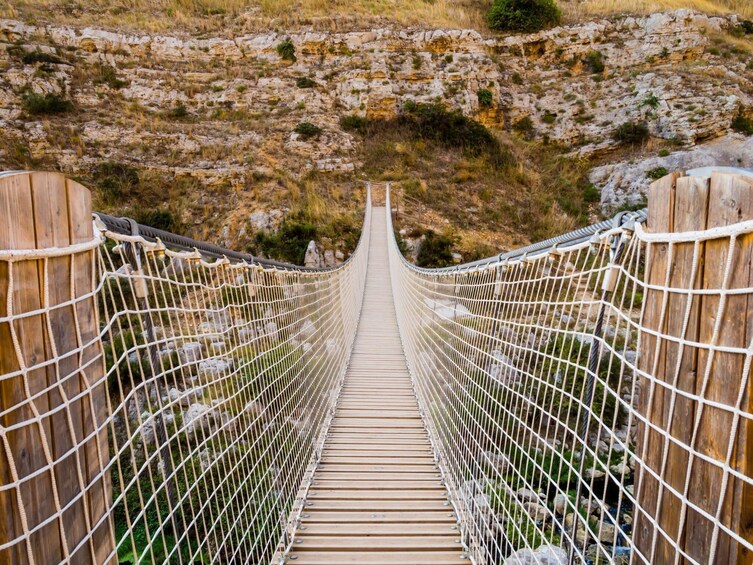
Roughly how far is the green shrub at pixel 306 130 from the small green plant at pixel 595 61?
1000 cm

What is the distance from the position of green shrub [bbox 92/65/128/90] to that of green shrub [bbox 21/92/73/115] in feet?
5.24

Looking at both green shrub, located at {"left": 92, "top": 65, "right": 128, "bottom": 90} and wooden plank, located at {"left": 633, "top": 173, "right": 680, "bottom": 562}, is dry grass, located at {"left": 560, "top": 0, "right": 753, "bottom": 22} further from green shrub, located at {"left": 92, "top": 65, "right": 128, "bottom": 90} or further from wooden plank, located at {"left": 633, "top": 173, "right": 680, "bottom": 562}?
wooden plank, located at {"left": 633, "top": 173, "right": 680, "bottom": 562}

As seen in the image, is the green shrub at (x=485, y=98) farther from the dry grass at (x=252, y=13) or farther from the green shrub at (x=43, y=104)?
the green shrub at (x=43, y=104)

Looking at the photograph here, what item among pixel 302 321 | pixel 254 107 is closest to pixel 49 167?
pixel 254 107

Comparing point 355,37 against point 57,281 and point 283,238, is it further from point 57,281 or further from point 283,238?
point 57,281

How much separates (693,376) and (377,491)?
2.36 meters

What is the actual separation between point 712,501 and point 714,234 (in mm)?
406

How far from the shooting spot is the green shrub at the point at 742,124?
11.6m

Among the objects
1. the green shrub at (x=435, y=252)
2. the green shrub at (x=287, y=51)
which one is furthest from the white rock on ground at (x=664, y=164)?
the green shrub at (x=287, y=51)

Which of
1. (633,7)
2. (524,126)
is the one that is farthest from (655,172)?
(633,7)

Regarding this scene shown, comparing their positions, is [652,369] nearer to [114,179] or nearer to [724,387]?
[724,387]

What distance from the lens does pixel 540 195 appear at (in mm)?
12250

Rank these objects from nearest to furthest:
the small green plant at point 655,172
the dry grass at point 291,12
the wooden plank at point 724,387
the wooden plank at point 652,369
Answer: the wooden plank at point 724,387 < the wooden plank at point 652,369 < the small green plant at point 655,172 < the dry grass at point 291,12

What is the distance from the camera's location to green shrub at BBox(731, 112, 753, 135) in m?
11.6
